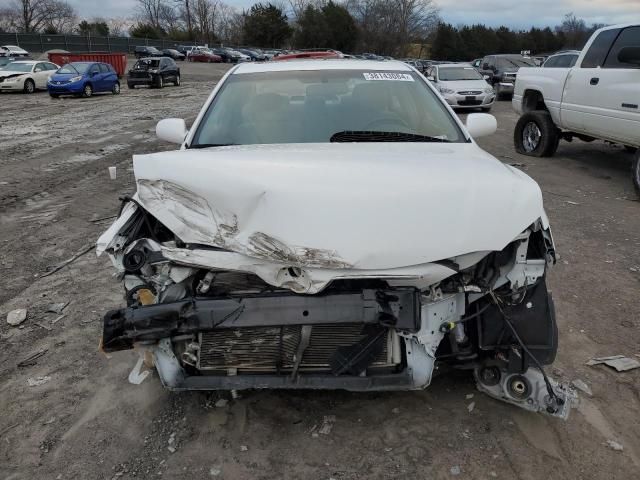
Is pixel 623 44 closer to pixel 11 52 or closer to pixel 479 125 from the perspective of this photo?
pixel 479 125

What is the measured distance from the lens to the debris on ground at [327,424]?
9.01 ft

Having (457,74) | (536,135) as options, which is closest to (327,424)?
(536,135)

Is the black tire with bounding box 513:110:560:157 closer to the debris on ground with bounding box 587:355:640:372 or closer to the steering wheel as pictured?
the steering wheel

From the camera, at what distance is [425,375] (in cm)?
251

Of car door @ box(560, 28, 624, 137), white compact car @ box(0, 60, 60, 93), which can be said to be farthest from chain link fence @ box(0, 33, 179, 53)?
car door @ box(560, 28, 624, 137)

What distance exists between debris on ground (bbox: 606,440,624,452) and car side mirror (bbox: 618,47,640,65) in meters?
5.75

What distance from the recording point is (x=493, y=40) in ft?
241

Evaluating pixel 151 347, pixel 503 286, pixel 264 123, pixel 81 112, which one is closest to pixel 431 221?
pixel 503 286

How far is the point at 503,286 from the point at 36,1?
274ft

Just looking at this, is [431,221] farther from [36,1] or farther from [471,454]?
[36,1]

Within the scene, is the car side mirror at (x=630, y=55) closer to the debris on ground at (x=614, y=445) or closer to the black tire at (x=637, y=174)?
the black tire at (x=637, y=174)

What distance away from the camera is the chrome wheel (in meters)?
9.98

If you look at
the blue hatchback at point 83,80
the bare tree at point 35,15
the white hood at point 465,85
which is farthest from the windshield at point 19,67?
the bare tree at point 35,15

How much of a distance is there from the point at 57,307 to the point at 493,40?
78829 mm
